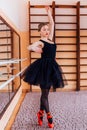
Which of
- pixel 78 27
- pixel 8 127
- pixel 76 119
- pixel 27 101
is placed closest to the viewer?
pixel 8 127

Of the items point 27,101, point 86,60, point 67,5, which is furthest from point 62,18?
point 27,101

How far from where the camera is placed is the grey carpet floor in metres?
2.59

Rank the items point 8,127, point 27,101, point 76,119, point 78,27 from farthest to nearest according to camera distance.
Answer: point 78,27, point 27,101, point 76,119, point 8,127

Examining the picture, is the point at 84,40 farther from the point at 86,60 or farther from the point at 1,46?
the point at 1,46

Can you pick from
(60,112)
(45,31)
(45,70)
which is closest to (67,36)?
(60,112)

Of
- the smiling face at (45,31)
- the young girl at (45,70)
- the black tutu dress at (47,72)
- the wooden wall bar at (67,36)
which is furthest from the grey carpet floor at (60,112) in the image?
the smiling face at (45,31)

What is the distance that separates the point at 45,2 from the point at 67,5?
1.62 ft

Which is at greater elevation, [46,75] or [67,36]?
[67,36]

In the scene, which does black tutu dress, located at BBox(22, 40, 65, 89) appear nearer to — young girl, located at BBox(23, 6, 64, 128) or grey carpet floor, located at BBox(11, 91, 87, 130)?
young girl, located at BBox(23, 6, 64, 128)

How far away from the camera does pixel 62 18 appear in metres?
5.13

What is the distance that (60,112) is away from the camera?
3.20 m

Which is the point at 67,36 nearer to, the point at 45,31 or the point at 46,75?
the point at 45,31

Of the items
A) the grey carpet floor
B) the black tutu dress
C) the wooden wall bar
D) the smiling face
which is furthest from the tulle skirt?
the wooden wall bar

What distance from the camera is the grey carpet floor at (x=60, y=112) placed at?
2595 mm
